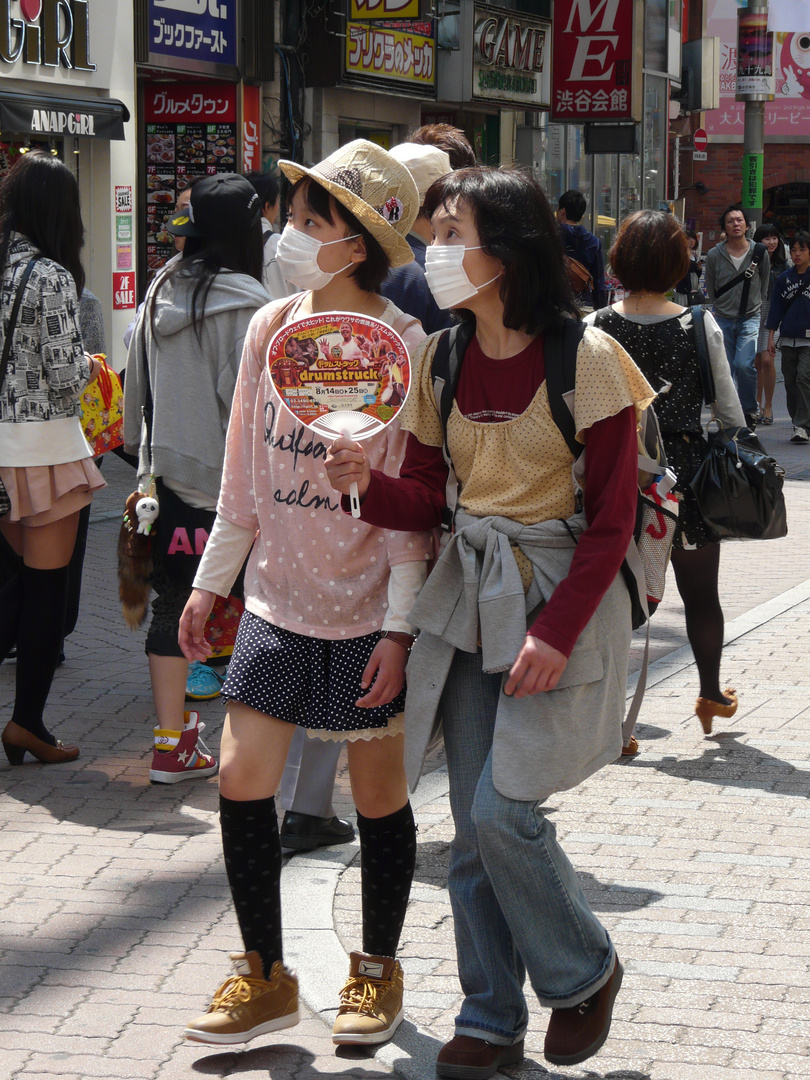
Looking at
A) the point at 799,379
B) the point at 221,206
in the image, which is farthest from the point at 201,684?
the point at 799,379

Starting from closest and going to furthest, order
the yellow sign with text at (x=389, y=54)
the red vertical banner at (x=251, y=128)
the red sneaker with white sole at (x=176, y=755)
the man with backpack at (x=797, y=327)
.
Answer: the red sneaker with white sole at (x=176, y=755) → the red vertical banner at (x=251, y=128) → the man with backpack at (x=797, y=327) → the yellow sign with text at (x=389, y=54)

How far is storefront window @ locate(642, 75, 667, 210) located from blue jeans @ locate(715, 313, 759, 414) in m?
12.4

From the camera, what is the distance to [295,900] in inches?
165

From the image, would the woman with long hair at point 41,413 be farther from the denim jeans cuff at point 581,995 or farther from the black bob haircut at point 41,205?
the denim jeans cuff at point 581,995

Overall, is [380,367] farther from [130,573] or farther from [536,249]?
[130,573]

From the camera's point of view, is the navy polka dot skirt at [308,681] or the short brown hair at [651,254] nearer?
the navy polka dot skirt at [308,681]

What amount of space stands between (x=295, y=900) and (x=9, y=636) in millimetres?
1978

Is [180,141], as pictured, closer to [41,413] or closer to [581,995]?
[41,413]

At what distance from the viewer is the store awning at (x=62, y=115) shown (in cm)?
1143

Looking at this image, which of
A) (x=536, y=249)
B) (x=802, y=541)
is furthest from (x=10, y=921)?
(x=802, y=541)

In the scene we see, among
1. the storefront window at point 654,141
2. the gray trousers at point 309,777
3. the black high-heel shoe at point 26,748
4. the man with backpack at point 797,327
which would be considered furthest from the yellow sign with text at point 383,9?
the gray trousers at point 309,777

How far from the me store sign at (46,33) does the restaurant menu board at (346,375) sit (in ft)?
31.5

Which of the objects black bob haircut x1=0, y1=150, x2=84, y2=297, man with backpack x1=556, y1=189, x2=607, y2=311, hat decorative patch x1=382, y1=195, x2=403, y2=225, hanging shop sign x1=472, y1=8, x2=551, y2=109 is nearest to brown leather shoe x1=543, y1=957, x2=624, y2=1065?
hat decorative patch x1=382, y1=195, x2=403, y2=225

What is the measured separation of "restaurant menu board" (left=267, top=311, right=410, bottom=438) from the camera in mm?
3088
